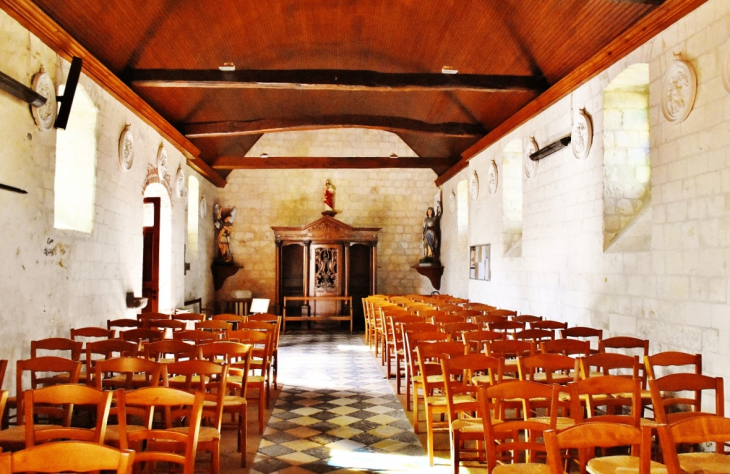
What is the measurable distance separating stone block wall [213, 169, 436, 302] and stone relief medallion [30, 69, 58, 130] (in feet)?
31.2

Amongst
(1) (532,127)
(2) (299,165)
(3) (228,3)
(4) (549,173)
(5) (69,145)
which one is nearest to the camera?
(5) (69,145)

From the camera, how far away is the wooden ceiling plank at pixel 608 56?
206 inches

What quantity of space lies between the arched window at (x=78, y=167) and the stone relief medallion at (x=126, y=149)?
843 millimetres

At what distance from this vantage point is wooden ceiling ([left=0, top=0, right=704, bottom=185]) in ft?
20.5

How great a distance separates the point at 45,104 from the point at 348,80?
12.2ft

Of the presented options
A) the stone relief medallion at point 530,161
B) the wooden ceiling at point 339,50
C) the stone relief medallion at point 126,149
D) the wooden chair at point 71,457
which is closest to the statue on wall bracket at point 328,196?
the wooden ceiling at point 339,50

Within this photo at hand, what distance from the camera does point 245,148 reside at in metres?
15.0

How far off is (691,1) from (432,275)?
414 inches

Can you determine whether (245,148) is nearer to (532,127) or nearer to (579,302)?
(532,127)

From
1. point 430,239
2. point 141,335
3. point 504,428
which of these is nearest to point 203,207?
point 430,239

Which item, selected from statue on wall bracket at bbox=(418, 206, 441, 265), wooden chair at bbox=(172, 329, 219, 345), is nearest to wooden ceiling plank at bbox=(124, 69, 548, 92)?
wooden chair at bbox=(172, 329, 219, 345)

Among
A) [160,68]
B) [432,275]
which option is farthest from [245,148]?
[160,68]

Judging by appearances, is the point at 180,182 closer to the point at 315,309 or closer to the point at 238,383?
the point at 315,309

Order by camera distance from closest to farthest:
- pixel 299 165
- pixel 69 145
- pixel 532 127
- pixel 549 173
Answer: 1. pixel 69 145
2. pixel 549 173
3. pixel 532 127
4. pixel 299 165
